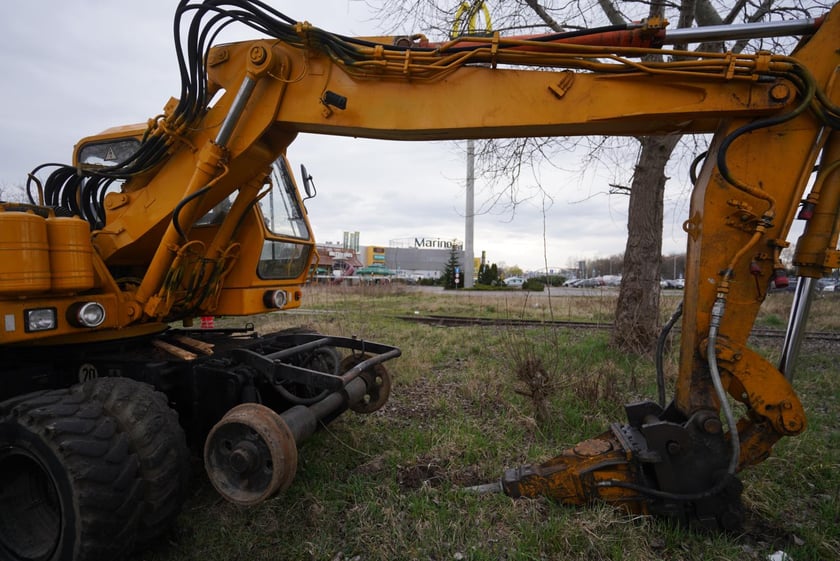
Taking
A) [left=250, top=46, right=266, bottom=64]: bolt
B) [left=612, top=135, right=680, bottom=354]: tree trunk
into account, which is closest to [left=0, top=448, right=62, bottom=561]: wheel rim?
[left=250, top=46, right=266, bottom=64]: bolt

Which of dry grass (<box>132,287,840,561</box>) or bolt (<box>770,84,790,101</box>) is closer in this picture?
bolt (<box>770,84,790,101</box>)

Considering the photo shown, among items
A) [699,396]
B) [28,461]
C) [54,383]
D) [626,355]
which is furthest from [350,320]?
[699,396]

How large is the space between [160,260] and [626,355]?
20.9 ft

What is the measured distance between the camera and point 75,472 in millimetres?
2533

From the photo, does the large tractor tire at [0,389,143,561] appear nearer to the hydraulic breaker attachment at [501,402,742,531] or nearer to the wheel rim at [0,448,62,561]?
the wheel rim at [0,448,62,561]

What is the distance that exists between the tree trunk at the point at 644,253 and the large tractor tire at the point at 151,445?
6.42 metres

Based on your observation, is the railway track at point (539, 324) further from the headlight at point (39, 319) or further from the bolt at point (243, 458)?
the headlight at point (39, 319)

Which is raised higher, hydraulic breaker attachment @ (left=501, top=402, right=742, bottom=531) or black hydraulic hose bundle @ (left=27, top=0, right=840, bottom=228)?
black hydraulic hose bundle @ (left=27, top=0, right=840, bottom=228)

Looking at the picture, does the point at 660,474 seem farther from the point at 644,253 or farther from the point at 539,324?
the point at 539,324

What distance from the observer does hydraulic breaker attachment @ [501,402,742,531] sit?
2.75 metres

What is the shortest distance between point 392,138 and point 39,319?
2569 millimetres

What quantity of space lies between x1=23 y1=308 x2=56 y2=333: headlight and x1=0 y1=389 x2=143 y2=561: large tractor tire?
440 millimetres

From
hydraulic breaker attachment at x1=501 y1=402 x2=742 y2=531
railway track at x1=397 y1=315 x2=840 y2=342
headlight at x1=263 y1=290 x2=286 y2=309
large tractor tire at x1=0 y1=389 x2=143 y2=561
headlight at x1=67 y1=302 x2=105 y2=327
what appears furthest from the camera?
railway track at x1=397 y1=315 x2=840 y2=342

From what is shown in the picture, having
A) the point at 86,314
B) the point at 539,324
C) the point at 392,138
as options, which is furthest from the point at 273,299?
the point at 539,324
